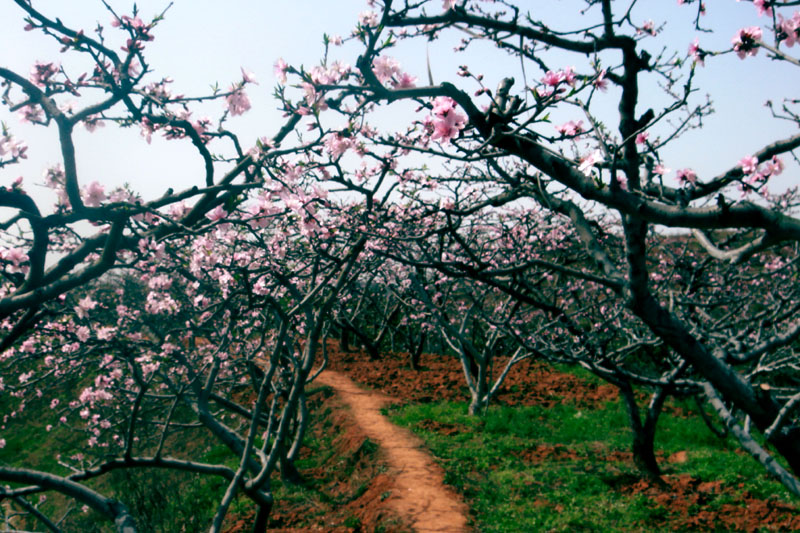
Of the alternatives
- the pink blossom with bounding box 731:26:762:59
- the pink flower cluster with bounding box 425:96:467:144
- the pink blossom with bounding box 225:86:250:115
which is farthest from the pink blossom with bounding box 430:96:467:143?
the pink blossom with bounding box 731:26:762:59

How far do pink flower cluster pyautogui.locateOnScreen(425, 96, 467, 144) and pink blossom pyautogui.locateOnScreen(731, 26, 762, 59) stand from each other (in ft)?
7.78

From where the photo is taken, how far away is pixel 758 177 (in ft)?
10.6

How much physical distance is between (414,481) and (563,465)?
248cm

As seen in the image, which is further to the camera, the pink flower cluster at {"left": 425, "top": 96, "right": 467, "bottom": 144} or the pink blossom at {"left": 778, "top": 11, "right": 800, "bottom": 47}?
the pink blossom at {"left": 778, "top": 11, "right": 800, "bottom": 47}

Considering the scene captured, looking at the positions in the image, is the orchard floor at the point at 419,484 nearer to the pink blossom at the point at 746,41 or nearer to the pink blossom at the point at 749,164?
the pink blossom at the point at 749,164

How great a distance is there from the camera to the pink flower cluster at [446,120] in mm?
2691

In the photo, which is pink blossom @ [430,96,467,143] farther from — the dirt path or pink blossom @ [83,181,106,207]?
the dirt path

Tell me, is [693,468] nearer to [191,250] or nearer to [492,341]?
[492,341]

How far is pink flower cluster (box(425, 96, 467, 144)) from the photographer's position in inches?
106

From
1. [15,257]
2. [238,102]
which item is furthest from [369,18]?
[15,257]

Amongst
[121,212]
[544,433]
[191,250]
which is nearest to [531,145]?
[121,212]

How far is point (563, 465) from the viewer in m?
7.68

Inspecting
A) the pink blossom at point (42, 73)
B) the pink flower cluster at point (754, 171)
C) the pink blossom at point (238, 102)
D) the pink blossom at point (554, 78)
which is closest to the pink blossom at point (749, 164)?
the pink flower cluster at point (754, 171)

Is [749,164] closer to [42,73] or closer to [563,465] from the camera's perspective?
[42,73]
